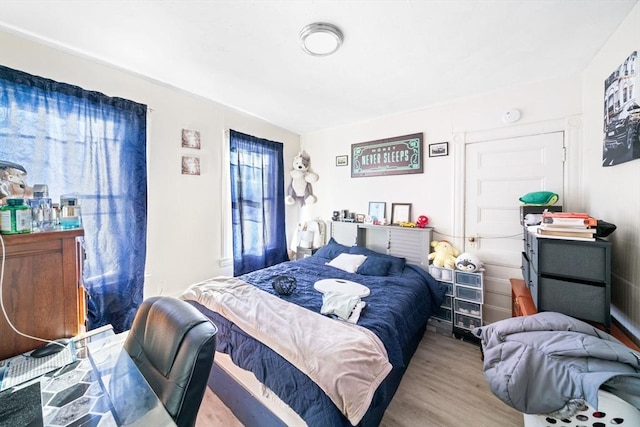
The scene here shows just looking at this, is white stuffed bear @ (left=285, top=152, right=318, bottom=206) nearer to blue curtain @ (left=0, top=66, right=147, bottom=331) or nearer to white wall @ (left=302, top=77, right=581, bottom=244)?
white wall @ (left=302, top=77, right=581, bottom=244)

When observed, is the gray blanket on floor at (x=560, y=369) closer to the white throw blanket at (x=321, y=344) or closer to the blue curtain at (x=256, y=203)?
the white throw blanket at (x=321, y=344)

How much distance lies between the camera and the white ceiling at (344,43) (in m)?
1.38

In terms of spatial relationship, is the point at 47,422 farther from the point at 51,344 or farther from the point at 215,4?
the point at 215,4

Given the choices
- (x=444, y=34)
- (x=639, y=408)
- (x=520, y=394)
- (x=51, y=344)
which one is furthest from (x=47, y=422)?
(x=444, y=34)

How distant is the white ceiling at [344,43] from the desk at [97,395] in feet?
6.27

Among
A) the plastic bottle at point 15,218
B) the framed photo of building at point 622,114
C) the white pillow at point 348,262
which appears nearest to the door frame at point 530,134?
the framed photo of building at point 622,114

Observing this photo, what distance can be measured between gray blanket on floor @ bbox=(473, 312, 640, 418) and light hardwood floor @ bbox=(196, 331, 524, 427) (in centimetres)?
65

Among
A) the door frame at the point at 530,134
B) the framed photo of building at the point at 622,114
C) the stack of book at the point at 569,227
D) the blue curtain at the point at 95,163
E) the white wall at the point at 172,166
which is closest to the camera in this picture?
the framed photo of building at the point at 622,114

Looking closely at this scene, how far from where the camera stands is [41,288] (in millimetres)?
1024

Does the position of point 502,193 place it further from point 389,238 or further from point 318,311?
point 318,311

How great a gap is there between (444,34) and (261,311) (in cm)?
227

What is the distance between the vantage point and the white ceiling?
4.52 feet

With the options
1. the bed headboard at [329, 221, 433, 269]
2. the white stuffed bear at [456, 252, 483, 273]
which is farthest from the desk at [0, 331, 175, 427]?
the bed headboard at [329, 221, 433, 269]

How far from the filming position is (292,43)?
5.51ft
